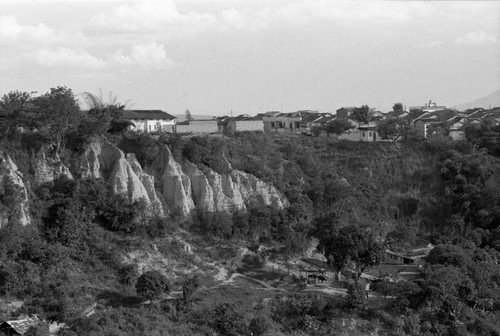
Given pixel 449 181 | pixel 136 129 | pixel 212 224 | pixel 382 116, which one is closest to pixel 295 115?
pixel 382 116

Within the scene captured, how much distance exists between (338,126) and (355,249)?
17.4 m

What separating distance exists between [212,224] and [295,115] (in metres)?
21.0

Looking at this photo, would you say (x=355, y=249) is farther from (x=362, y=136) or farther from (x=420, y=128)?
(x=420, y=128)

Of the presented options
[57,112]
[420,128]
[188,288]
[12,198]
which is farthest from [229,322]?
[420,128]

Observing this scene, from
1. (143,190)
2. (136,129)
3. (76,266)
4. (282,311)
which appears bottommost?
(282,311)

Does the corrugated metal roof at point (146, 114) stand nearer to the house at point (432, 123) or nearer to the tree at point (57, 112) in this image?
the tree at point (57, 112)

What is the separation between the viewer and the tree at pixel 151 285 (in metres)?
26.0

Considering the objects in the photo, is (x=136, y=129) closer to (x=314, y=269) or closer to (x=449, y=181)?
(x=314, y=269)

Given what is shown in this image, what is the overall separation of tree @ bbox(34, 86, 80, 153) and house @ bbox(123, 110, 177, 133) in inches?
206

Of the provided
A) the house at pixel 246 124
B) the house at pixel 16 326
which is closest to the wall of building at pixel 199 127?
the house at pixel 246 124

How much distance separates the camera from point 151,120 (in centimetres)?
3888

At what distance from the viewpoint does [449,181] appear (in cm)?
4038

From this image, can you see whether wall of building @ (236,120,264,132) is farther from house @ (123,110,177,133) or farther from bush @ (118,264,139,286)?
bush @ (118,264,139,286)

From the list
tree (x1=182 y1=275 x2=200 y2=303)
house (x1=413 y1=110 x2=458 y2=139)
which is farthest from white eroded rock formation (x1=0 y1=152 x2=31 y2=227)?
house (x1=413 y1=110 x2=458 y2=139)
